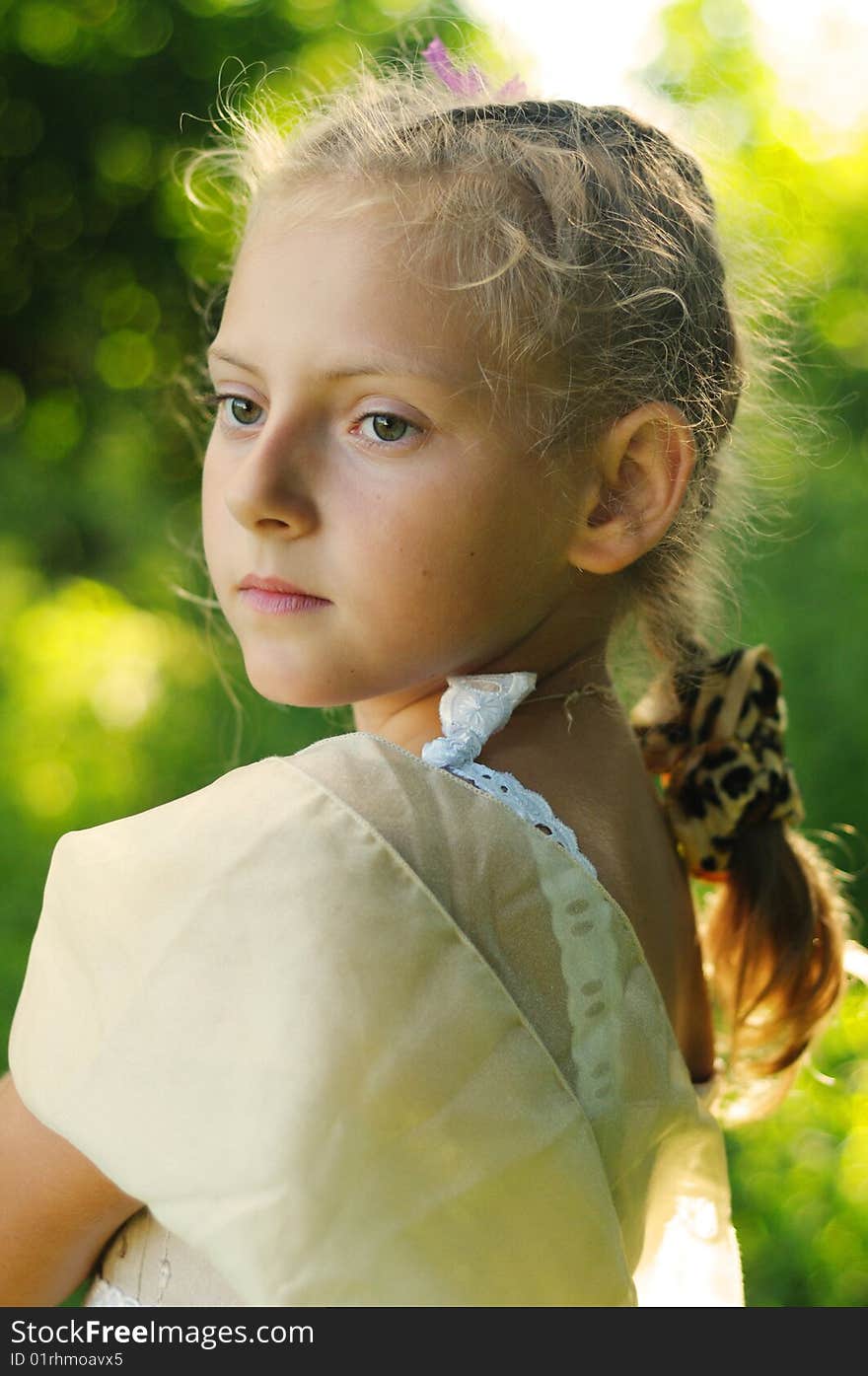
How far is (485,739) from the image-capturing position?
869 mm

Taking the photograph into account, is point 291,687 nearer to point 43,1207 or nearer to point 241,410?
point 241,410

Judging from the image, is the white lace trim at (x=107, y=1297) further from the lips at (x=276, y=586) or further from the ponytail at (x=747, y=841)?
the ponytail at (x=747, y=841)

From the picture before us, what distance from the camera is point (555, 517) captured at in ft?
2.96

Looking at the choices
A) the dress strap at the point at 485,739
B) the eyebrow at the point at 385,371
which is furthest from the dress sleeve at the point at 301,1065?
the eyebrow at the point at 385,371

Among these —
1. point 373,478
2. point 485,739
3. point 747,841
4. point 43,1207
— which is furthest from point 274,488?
point 747,841

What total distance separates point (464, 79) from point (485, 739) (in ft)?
1.71

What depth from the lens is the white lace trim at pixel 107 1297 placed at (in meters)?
0.87

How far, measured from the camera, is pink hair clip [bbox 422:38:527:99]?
1.02m

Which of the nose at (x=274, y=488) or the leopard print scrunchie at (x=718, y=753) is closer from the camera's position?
the nose at (x=274, y=488)

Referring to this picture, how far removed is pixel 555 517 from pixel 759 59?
2384 mm

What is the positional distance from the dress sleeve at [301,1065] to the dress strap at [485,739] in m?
0.13

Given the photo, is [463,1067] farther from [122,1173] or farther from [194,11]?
[194,11]

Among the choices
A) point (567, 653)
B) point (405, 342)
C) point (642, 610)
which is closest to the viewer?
point (405, 342)
